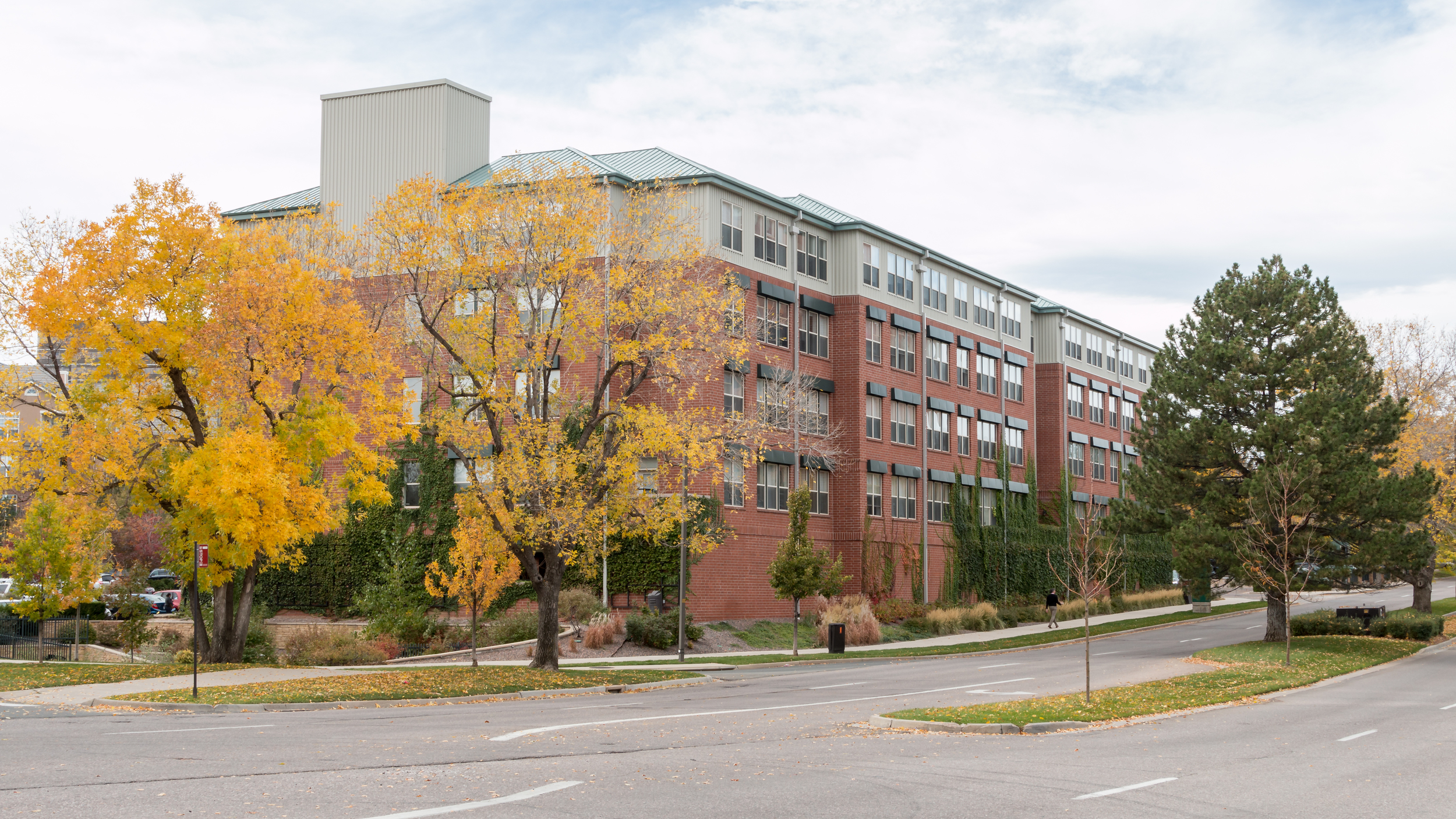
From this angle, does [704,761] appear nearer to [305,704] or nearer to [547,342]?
[305,704]

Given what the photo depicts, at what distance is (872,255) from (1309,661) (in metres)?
26.1

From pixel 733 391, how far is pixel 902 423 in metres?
12.0

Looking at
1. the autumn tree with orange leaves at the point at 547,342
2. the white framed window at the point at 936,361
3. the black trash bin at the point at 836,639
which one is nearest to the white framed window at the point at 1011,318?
the white framed window at the point at 936,361

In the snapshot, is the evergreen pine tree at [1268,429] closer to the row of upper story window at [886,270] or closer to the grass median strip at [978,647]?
the grass median strip at [978,647]

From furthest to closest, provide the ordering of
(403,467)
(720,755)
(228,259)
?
(403,467)
(228,259)
(720,755)

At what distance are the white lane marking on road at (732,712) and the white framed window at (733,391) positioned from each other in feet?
63.0

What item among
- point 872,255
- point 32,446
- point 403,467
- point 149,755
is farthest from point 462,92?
point 149,755

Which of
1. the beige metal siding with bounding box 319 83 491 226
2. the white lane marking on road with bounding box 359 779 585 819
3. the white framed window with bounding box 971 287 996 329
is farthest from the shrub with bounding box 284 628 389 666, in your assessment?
the white framed window with bounding box 971 287 996 329

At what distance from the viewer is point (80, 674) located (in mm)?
26828

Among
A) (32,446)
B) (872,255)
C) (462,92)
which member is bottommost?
(32,446)

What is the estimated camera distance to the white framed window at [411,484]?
46.3 meters

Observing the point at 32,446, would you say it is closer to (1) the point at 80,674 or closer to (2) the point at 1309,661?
(1) the point at 80,674

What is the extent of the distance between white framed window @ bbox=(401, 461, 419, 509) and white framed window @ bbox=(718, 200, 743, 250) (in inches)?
559

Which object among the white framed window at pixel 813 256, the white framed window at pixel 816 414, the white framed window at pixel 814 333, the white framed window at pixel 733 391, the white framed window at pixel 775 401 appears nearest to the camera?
the white framed window at pixel 775 401
